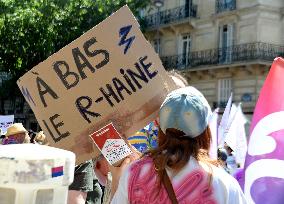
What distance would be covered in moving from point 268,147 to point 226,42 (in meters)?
24.4

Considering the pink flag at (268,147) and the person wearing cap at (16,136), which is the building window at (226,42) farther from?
the pink flag at (268,147)

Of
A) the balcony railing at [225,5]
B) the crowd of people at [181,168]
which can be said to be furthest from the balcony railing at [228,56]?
the crowd of people at [181,168]

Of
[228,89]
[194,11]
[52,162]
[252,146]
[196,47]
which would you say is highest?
[52,162]

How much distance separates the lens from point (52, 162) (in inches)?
58.9

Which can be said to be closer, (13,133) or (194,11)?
(13,133)

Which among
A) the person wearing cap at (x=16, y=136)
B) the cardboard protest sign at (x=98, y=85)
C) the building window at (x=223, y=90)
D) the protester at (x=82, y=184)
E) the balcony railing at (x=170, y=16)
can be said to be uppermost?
the cardboard protest sign at (x=98, y=85)

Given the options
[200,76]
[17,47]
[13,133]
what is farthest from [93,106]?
[200,76]

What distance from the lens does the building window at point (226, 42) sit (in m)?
26.8

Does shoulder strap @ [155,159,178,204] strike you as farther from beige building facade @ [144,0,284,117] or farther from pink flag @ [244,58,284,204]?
beige building facade @ [144,0,284,117]

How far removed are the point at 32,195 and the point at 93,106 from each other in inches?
60.0

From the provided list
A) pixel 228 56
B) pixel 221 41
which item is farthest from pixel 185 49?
pixel 228 56

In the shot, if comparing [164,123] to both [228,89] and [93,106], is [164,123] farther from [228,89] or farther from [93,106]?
[228,89]

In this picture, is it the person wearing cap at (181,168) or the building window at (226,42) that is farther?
the building window at (226,42)

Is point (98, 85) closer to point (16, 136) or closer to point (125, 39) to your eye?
point (125, 39)
